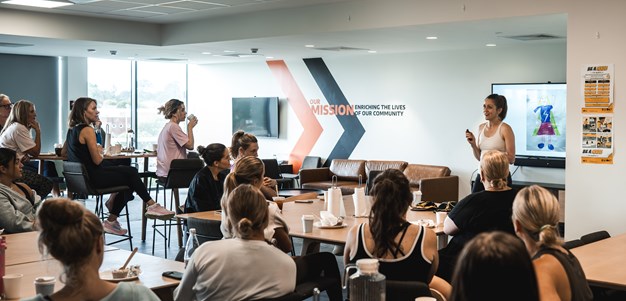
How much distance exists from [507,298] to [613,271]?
2123 mm

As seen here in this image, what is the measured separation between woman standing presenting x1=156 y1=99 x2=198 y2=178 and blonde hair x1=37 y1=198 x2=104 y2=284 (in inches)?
239

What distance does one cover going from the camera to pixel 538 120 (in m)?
10.3

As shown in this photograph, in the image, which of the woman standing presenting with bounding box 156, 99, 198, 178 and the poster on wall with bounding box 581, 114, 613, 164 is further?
the woman standing presenting with bounding box 156, 99, 198, 178

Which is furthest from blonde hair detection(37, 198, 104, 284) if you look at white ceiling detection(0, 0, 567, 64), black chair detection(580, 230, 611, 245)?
white ceiling detection(0, 0, 567, 64)

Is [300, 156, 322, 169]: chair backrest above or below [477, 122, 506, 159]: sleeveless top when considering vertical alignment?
below

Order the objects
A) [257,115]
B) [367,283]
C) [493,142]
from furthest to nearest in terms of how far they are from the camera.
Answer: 1. [257,115]
2. [493,142]
3. [367,283]

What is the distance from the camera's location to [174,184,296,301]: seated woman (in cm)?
340

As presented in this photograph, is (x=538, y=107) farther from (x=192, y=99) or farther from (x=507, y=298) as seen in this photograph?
(x=507, y=298)

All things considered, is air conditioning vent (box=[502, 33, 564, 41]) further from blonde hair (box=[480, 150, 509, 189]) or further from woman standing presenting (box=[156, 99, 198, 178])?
blonde hair (box=[480, 150, 509, 189])

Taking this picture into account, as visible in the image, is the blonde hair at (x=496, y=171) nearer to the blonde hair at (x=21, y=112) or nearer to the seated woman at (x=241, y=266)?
the seated woman at (x=241, y=266)

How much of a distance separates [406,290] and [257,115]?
10.5m

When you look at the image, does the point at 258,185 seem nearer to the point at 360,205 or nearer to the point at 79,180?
the point at 360,205

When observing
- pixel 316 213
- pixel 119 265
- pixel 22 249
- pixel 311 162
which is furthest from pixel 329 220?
pixel 311 162

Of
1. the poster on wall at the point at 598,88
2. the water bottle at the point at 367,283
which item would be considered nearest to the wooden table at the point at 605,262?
the water bottle at the point at 367,283
